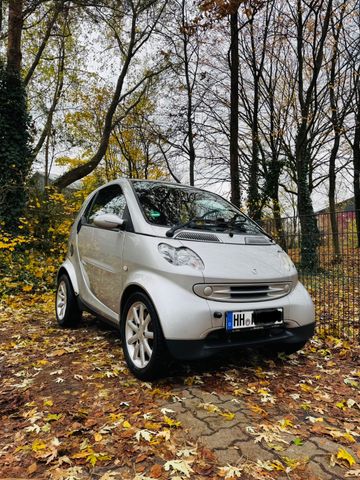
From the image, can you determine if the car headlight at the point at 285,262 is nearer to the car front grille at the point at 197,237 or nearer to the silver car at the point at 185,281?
the silver car at the point at 185,281

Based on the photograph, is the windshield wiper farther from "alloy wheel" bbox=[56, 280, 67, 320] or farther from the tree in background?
the tree in background

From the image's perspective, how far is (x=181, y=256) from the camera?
2939 millimetres

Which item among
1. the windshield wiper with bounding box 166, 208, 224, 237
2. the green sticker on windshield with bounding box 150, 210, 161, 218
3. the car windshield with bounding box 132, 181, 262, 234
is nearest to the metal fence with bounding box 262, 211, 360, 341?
the car windshield with bounding box 132, 181, 262, 234

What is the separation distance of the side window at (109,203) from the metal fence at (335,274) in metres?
2.37

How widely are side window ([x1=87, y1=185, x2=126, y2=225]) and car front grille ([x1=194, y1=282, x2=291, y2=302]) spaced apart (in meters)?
1.34

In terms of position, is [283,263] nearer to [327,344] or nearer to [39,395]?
[327,344]

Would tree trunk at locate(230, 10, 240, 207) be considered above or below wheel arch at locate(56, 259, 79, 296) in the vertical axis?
above

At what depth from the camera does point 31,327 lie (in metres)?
5.13

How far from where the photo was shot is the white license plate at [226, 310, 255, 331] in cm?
279

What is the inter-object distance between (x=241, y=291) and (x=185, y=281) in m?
0.50

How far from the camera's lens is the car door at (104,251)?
11.5ft

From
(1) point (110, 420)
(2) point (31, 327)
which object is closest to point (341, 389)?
(1) point (110, 420)

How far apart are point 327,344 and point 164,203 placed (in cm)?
251

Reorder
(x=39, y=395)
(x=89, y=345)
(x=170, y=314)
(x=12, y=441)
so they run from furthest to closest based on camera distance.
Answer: (x=89, y=345) → (x=39, y=395) → (x=170, y=314) → (x=12, y=441)
